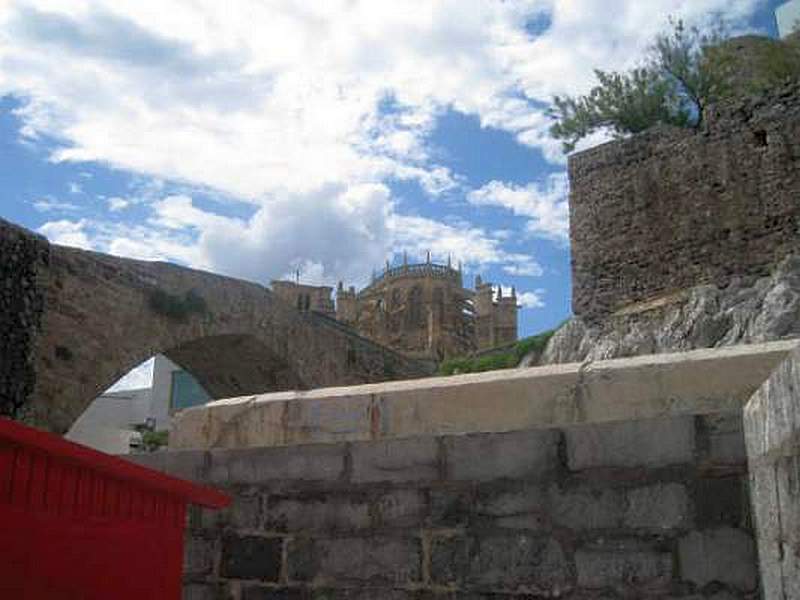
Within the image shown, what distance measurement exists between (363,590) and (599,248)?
1971 centimetres

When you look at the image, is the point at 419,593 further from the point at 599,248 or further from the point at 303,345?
the point at 599,248

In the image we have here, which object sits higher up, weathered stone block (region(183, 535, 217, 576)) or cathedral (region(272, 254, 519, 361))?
cathedral (region(272, 254, 519, 361))

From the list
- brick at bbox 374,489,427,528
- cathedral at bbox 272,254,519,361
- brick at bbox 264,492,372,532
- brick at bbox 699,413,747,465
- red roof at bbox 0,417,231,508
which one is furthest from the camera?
cathedral at bbox 272,254,519,361

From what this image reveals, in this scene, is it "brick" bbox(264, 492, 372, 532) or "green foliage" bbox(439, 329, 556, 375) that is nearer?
"brick" bbox(264, 492, 372, 532)

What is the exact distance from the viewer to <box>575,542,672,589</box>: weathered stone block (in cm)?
308

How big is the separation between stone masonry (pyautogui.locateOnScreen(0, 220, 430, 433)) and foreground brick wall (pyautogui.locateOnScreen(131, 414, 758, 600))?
9358 millimetres

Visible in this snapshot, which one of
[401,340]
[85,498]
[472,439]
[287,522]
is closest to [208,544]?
[287,522]

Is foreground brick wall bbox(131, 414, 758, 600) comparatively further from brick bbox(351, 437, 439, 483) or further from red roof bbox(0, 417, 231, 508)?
red roof bbox(0, 417, 231, 508)

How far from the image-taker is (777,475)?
2.32 meters

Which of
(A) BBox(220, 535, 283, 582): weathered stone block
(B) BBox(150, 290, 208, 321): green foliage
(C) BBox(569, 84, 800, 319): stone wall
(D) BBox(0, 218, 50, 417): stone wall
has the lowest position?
(A) BBox(220, 535, 283, 582): weathered stone block

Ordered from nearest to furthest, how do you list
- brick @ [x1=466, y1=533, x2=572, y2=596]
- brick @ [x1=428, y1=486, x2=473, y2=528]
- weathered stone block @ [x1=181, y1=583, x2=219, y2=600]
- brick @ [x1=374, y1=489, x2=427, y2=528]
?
brick @ [x1=466, y1=533, x2=572, y2=596]
brick @ [x1=428, y1=486, x2=473, y2=528]
brick @ [x1=374, y1=489, x2=427, y2=528]
weathered stone block @ [x1=181, y1=583, x2=219, y2=600]

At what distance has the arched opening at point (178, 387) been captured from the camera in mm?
17688

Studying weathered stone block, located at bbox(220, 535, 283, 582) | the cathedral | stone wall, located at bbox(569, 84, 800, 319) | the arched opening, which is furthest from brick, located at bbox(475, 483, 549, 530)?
the cathedral

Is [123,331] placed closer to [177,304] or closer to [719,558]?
[177,304]
